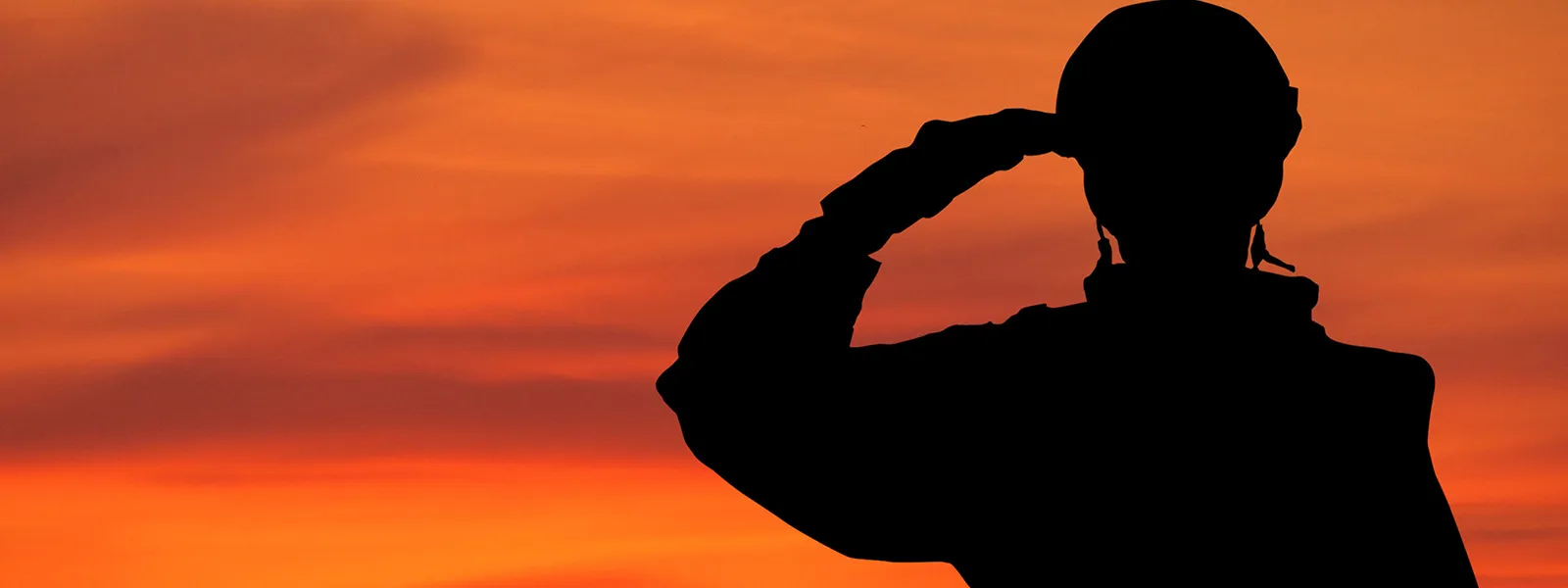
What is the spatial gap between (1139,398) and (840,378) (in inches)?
30.4

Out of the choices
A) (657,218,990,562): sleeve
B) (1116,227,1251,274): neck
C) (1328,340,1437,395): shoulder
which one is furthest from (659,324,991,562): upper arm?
(1328,340,1437,395): shoulder

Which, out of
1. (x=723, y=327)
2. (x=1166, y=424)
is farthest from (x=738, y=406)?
(x=1166, y=424)

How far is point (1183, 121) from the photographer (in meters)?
6.68

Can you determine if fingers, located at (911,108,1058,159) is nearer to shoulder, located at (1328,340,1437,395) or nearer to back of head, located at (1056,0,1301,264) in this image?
back of head, located at (1056,0,1301,264)

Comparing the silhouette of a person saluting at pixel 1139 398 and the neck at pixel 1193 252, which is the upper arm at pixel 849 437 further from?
the neck at pixel 1193 252

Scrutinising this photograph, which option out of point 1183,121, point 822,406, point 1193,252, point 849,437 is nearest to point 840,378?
point 822,406

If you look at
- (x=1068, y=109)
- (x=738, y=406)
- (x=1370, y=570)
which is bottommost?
(x=1370, y=570)

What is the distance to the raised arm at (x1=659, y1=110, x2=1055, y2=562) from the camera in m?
6.46

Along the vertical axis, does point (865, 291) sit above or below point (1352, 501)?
→ above

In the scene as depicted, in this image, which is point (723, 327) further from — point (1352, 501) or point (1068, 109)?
point (1352, 501)

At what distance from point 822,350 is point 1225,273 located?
1.04 metres

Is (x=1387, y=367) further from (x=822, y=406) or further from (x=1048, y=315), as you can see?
(x=822, y=406)

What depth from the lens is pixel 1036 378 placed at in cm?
697

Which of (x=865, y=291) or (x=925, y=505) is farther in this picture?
(x=925, y=505)
